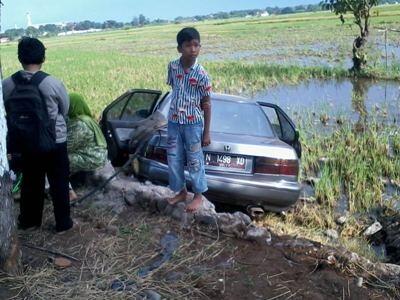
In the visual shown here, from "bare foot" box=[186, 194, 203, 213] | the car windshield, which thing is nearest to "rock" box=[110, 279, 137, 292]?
"bare foot" box=[186, 194, 203, 213]

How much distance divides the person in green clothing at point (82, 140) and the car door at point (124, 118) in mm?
1305

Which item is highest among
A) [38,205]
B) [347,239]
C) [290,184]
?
[38,205]

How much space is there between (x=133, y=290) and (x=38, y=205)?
4.95 ft

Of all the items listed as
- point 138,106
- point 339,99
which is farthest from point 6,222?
point 339,99

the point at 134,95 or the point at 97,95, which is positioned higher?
the point at 134,95

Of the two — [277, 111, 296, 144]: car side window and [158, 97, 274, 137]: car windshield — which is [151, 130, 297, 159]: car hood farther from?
[277, 111, 296, 144]: car side window

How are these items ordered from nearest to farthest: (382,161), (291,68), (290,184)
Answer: (290,184)
(382,161)
(291,68)

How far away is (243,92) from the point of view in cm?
1852

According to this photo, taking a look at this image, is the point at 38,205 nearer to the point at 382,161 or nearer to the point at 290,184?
the point at 290,184

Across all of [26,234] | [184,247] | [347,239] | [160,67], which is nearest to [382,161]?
[347,239]

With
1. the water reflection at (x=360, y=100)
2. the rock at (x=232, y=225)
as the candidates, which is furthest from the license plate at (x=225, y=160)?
the water reflection at (x=360, y=100)

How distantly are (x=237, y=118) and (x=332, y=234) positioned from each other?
6.00 ft

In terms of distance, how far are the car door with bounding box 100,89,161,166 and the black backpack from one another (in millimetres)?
2731

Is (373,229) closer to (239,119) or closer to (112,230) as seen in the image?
(239,119)
